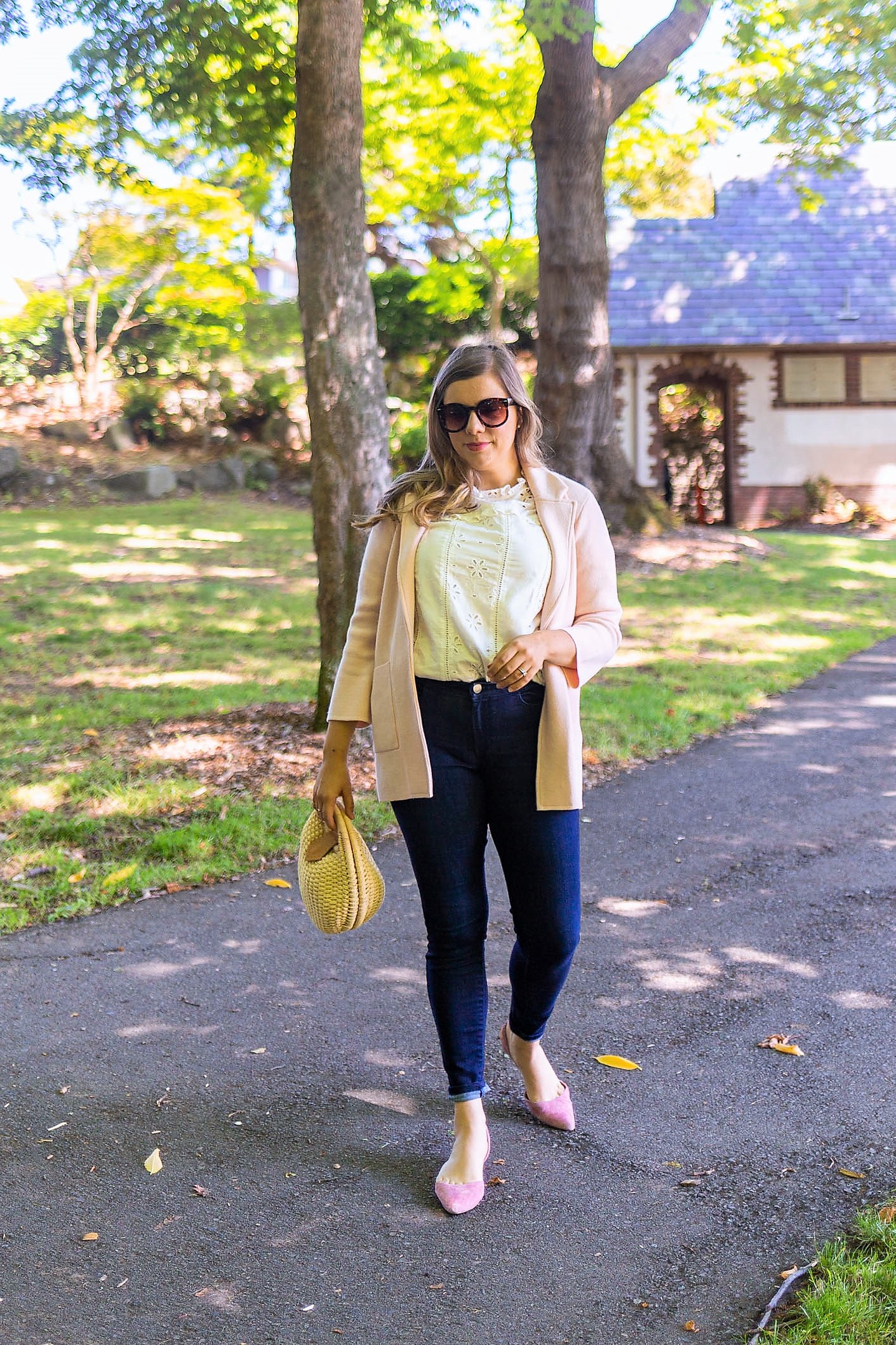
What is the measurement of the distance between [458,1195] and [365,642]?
4.57 ft

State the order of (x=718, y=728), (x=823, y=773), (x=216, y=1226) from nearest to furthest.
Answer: (x=216, y=1226)
(x=823, y=773)
(x=718, y=728)

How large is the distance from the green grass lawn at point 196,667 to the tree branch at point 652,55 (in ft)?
17.5

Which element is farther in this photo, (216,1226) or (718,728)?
(718,728)

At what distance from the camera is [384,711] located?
3004mm

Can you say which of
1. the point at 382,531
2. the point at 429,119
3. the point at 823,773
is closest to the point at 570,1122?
the point at 382,531

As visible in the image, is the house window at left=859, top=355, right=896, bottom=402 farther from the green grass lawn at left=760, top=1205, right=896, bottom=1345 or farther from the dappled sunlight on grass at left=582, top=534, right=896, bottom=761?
the green grass lawn at left=760, top=1205, right=896, bottom=1345

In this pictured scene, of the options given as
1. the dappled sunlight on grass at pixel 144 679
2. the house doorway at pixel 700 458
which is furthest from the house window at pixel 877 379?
the dappled sunlight on grass at pixel 144 679

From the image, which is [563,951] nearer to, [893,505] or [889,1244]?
[889,1244]

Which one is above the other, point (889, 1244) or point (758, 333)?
point (758, 333)

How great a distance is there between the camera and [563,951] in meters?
3.13

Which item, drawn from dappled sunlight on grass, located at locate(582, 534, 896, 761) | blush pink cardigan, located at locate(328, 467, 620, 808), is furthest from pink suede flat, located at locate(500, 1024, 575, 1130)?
dappled sunlight on grass, located at locate(582, 534, 896, 761)

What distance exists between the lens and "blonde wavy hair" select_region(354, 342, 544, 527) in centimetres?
301

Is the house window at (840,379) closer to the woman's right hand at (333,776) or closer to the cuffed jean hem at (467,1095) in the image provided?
the woman's right hand at (333,776)

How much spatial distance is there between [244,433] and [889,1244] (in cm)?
2250
